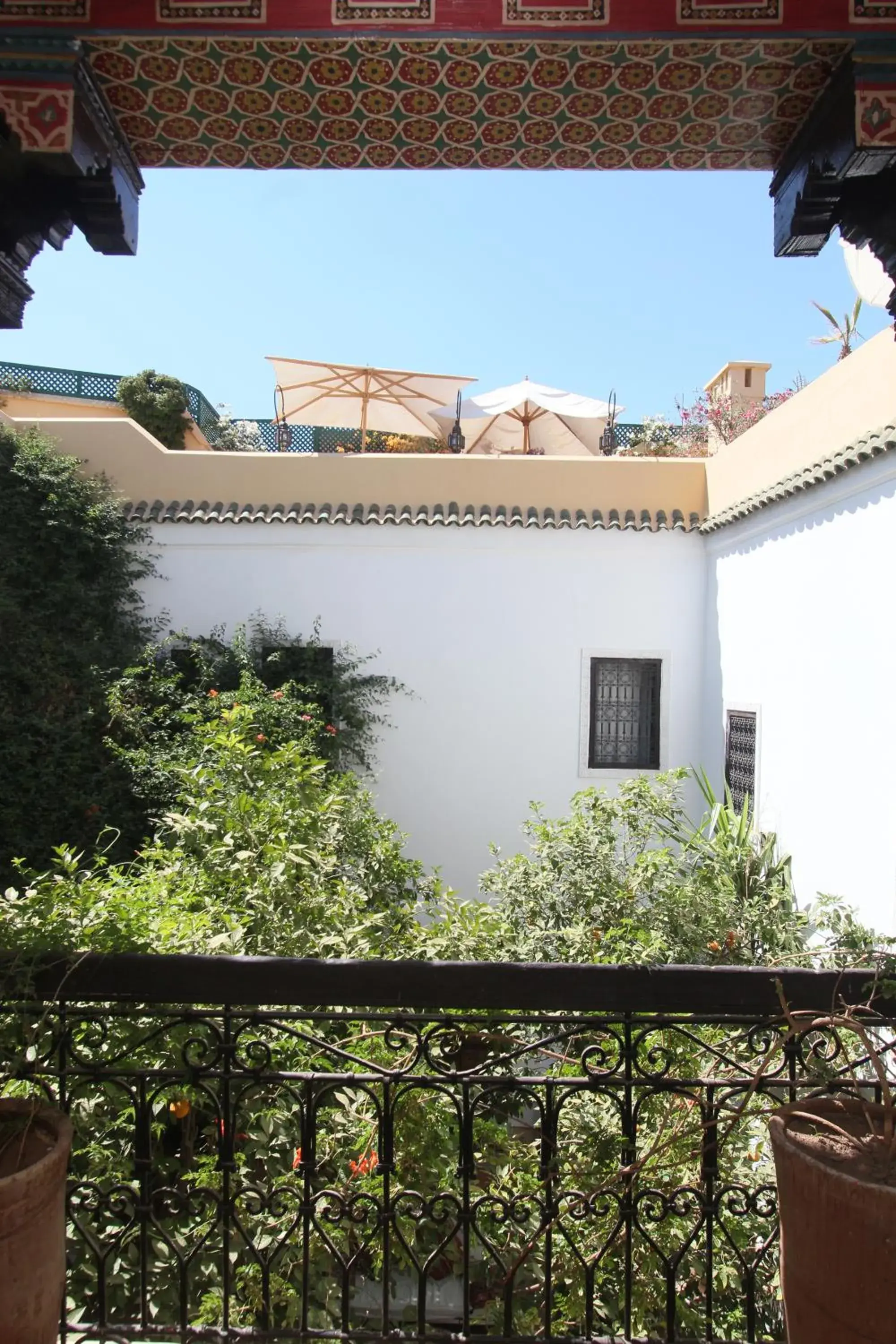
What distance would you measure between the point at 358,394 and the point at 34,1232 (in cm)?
1015

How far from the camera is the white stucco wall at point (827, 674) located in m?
4.92

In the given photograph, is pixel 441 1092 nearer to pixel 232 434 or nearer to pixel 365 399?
pixel 365 399

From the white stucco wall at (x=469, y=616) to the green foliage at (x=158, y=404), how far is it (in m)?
5.13

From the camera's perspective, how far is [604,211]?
28.9 feet

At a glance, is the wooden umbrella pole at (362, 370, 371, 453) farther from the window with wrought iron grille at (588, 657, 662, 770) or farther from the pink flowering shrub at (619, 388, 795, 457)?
the window with wrought iron grille at (588, 657, 662, 770)

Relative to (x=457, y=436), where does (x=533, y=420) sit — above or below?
above

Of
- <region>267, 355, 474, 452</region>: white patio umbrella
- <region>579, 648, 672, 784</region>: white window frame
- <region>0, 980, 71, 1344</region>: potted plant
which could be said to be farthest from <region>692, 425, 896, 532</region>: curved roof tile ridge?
<region>0, 980, 71, 1344</region>: potted plant

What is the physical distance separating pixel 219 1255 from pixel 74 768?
5373 mm

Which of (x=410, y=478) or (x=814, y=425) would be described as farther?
(x=410, y=478)

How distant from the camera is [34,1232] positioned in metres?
1.36

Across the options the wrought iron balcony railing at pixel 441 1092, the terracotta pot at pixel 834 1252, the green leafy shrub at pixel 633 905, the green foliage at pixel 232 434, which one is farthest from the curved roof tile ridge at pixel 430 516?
the terracotta pot at pixel 834 1252

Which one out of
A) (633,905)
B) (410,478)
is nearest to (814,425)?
(633,905)

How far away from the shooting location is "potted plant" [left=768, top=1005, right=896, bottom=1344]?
4.13ft

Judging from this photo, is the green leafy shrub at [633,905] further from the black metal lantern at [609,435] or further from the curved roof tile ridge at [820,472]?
the black metal lantern at [609,435]
